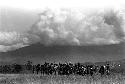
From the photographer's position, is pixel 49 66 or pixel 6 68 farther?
pixel 6 68

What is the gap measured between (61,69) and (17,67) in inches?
2576

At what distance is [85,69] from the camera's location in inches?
2756

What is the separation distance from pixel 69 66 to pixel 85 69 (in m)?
4.97

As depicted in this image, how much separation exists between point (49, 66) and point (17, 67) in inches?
2415

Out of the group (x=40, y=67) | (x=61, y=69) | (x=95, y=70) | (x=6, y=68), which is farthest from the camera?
(x=6, y=68)

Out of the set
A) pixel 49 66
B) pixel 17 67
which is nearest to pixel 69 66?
pixel 49 66

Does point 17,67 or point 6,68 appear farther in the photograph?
point 6,68

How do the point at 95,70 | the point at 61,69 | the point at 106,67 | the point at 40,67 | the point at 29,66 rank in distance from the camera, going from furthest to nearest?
the point at 29,66, the point at 40,67, the point at 95,70, the point at 61,69, the point at 106,67

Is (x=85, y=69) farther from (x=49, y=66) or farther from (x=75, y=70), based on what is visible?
(x=49, y=66)

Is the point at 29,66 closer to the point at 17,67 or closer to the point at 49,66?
the point at 17,67

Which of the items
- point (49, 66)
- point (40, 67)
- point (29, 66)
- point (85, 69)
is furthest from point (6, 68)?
point (85, 69)

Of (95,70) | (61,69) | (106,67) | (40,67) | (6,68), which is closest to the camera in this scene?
(106,67)

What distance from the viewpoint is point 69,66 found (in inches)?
2830

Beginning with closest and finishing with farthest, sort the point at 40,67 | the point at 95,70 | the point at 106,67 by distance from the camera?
the point at 106,67
the point at 95,70
the point at 40,67
